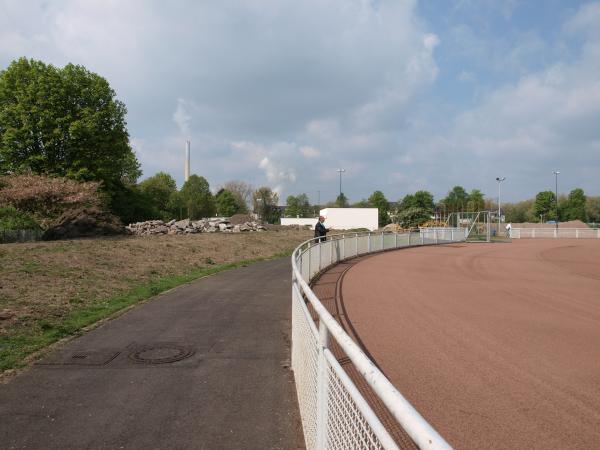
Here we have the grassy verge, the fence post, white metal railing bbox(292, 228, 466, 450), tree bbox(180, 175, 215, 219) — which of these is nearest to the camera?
white metal railing bbox(292, 228, 466, 450)

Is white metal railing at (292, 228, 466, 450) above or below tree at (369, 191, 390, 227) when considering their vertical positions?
below

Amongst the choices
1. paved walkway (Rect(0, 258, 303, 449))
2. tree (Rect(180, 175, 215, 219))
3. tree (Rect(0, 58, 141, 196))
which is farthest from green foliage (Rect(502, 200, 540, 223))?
paved walkway (Rect(0, 258, 303, 449))

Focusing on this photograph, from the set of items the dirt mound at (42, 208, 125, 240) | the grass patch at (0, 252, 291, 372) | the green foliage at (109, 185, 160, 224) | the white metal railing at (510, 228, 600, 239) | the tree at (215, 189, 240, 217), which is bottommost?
the grass patch at (0, 252, 291, 372)

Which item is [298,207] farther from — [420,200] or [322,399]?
[322,399]

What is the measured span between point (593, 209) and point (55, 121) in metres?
116

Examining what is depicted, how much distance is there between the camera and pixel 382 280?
44.6ft

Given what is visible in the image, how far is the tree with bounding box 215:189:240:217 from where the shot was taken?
3593 inches

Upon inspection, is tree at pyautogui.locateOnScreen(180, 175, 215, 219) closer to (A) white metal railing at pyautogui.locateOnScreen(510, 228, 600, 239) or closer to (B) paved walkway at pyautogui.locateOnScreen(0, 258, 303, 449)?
(A) white metal railing at pyautogui.locateOnScreen(510, 228, 600, 239)

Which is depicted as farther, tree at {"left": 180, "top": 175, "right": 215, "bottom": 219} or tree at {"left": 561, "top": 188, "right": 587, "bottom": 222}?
tree at {"left": 561, "top": 188, "right": 587, "bottom": 222}

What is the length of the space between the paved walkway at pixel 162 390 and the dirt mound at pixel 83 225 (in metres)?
14.8

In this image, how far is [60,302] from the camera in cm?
962

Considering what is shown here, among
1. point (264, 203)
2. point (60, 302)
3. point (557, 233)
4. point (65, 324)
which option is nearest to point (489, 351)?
point (65, 324)

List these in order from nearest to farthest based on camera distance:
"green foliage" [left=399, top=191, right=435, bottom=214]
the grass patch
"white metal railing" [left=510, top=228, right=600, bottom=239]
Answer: the grass patch < "white metal railing" [left=510, top=228, right=600, bottom=239] < "green foliage" [left=399, top=191, right=435, bottom=214]

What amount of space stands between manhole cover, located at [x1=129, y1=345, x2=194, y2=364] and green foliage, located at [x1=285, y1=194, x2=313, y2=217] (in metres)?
110
